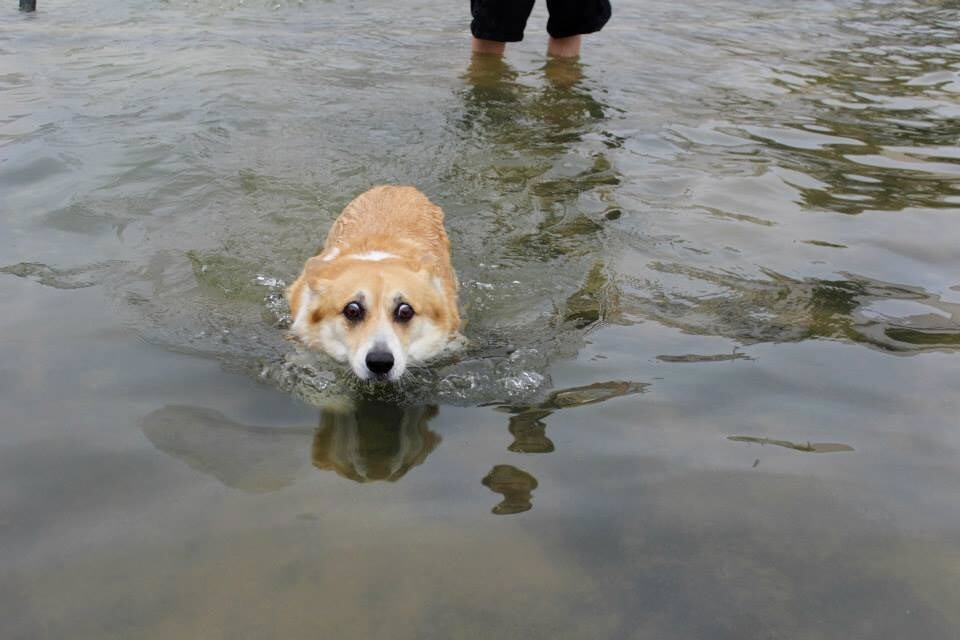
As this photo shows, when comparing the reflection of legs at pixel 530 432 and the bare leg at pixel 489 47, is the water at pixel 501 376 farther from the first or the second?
the bare leg at pixel 489 47

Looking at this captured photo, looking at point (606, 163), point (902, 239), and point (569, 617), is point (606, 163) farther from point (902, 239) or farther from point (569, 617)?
point (569, 617)

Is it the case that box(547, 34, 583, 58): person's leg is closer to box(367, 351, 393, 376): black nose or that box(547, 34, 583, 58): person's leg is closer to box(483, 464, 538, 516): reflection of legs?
box(367, 351, 393, 376): black nose

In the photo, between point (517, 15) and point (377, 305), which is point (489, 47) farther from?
point (377, 305)

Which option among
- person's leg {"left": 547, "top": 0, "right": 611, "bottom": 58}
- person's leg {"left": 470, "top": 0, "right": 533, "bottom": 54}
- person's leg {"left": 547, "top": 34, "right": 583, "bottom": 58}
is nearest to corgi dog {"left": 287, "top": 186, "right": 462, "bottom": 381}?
person's leg {"left": 470, "top": 0, "right": 533, "bottom": 54}

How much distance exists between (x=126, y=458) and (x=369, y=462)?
2.92 ft

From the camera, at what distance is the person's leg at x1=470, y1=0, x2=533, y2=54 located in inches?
326

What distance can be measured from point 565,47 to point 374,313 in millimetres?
6172

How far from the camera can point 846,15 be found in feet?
42.4

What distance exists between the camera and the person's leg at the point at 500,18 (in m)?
8.27

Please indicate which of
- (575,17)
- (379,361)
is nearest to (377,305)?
(379,361)

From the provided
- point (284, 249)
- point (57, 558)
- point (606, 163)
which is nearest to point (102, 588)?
point (57, 558)

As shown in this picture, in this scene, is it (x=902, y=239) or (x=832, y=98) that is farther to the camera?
(x=832, y=98)

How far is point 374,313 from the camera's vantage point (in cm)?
416

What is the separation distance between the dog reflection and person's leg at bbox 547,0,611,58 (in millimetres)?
5848
